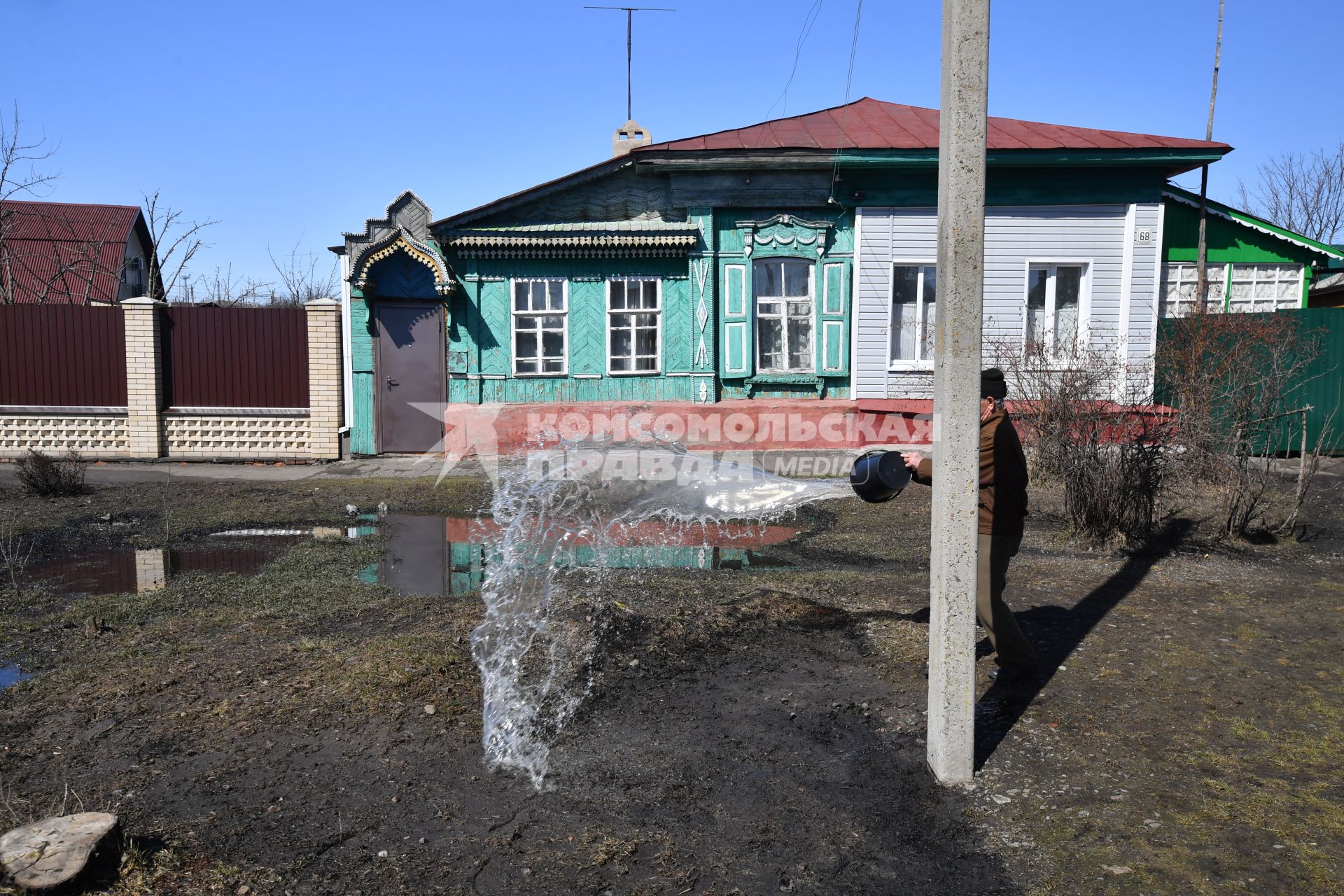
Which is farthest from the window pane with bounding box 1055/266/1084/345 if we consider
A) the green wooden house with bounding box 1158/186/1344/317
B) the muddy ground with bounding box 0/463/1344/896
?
the muddy ground with bounding box 0/463/1344/896

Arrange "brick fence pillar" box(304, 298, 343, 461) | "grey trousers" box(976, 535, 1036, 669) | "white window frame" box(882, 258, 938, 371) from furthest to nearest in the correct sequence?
"white window frame" box(882, 258, 938, 371)
"brick fence pillar" box(304, 298, 343, 461)
"grey trousers" box(976, 535, 1036, 669)

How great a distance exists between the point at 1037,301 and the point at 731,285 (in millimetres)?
5242

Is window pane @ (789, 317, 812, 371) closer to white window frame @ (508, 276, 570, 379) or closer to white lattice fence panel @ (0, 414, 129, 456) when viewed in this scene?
white window frame @ (508, 276, 570, 379)

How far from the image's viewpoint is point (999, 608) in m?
4.70

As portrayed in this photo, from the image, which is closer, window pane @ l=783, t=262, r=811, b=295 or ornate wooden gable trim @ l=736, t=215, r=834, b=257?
ornate wooden gable trim @ l=736, t=215, r=834, b=257

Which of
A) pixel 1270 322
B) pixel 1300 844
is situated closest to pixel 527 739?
pixel 1300 844

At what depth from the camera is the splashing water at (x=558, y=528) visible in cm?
451

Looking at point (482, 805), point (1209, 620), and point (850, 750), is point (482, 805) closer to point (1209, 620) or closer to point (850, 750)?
point (850, 750)

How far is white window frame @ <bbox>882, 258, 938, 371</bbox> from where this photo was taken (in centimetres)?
1476

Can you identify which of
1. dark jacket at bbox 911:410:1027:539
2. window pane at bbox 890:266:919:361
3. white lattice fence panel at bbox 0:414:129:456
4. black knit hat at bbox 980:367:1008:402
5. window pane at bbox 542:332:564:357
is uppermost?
window pane at bbox 890:266:919:361

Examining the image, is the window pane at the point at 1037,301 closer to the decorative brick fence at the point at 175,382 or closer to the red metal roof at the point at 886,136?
the red metal roof at the point at 886,136

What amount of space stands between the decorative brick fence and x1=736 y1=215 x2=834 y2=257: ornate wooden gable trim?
6.97m

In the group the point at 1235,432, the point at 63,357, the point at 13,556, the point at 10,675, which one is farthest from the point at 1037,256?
the point at 63,357

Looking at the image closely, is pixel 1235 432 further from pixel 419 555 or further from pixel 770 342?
pixel 770 342
